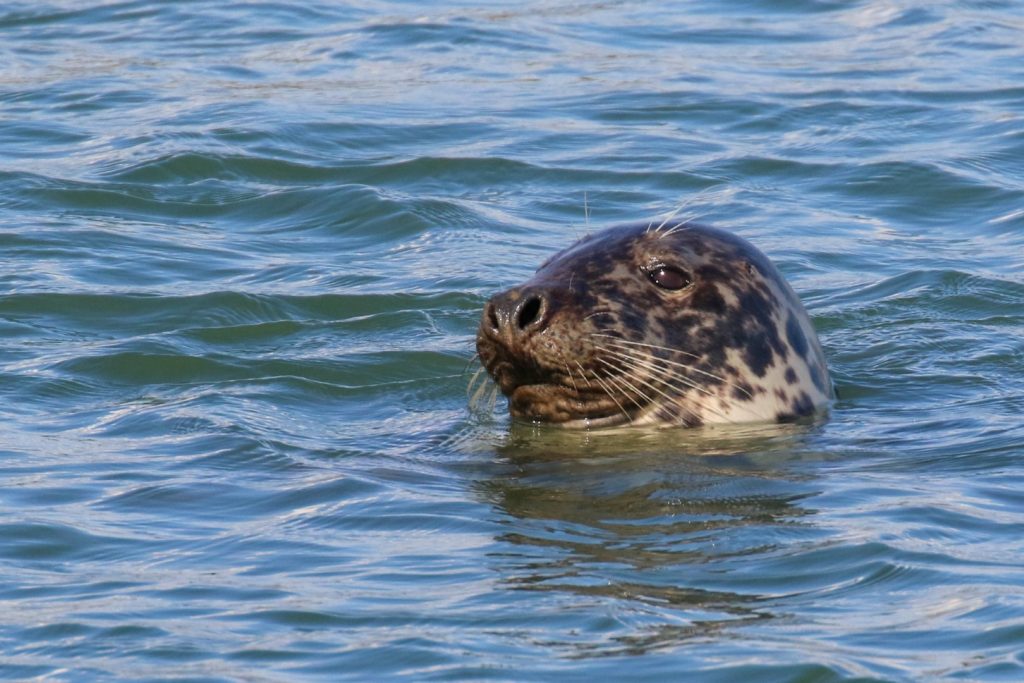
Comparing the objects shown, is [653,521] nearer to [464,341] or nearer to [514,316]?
[514,316]

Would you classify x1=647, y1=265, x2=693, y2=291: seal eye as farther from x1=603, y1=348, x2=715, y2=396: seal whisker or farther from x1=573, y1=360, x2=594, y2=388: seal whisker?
x1=573, y1=360, x2=594, y2=388: seal whisker

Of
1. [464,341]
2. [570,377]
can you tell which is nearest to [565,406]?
[570,377]

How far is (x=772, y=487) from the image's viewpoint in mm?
6945

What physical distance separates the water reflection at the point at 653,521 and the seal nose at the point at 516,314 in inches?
19.8

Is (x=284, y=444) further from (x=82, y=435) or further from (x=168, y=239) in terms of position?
(x=168, y=239)

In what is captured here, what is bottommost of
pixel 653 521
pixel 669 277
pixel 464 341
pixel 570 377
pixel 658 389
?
Result: pixel 464 341

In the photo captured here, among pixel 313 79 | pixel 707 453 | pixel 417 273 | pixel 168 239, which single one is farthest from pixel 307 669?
pixel 313 79

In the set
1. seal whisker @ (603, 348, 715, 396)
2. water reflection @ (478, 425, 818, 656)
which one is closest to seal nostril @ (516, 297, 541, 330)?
seal whisker @ (603, 348, 715, 396)

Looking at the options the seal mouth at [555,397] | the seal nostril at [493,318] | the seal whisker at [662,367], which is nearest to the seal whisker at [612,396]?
the seal mouth at [555,397]

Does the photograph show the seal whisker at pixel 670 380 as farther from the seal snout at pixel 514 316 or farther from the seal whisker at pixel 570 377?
the seal snout at pixel 514 316

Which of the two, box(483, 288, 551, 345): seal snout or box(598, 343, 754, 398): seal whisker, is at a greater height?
box(483, 288, 551, 345): seal snout

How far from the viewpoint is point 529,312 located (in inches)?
292

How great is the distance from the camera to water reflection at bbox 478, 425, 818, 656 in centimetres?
551

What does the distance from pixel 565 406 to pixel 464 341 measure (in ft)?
7.75
